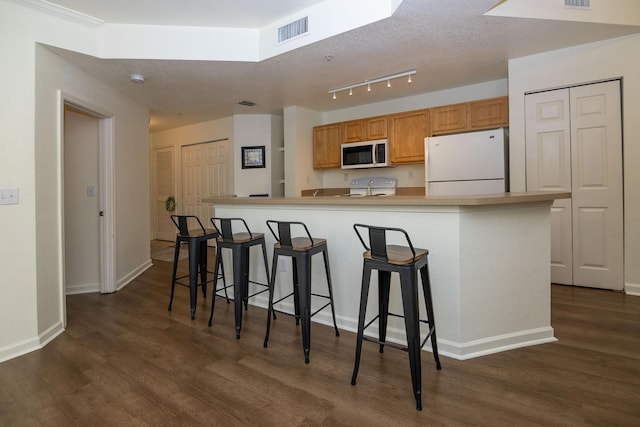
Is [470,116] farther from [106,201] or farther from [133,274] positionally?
[133,274]

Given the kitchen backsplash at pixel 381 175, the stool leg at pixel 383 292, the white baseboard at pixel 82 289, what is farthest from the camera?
the kitchen backsplash at pixel 381 175

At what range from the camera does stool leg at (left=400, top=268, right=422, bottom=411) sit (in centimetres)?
160

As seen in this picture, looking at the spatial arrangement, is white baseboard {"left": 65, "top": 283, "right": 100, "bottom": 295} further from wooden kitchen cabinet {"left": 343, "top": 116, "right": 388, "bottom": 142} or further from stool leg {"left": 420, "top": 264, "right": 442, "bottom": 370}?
wooden kitchen cabinet {"left": 343, "top": 116, "right": 388, "bottom": 142}

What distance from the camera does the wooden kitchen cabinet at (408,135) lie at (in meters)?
4.30

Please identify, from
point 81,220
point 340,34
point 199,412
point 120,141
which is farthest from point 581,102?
point 81,220

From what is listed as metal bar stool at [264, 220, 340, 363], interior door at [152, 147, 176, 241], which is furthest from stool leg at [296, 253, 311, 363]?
interior door at [152, 147, 176, 241]

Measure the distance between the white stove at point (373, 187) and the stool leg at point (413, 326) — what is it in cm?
327

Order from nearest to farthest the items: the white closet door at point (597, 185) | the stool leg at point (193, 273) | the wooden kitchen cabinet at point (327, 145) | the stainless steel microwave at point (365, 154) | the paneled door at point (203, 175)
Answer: the stool leg at point (193, 273) → the white closet door at point (597, 185) → the stainless steel microwave at point (365, 154) → the wooden kitchen cabinet at point (327, 145) → the paneled door at point (203, 175)

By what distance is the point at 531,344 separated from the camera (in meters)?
2.18

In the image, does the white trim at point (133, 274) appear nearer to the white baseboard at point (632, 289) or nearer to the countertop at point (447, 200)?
the countertop at point (447, 200)

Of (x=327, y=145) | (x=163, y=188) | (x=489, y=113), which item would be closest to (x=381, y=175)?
(x=327, y=145)

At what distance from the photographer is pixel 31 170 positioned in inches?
92.7

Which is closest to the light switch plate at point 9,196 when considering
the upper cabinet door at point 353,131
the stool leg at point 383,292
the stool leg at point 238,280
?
the stool leg at point 238,280

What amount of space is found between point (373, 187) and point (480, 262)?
300 centimetres
